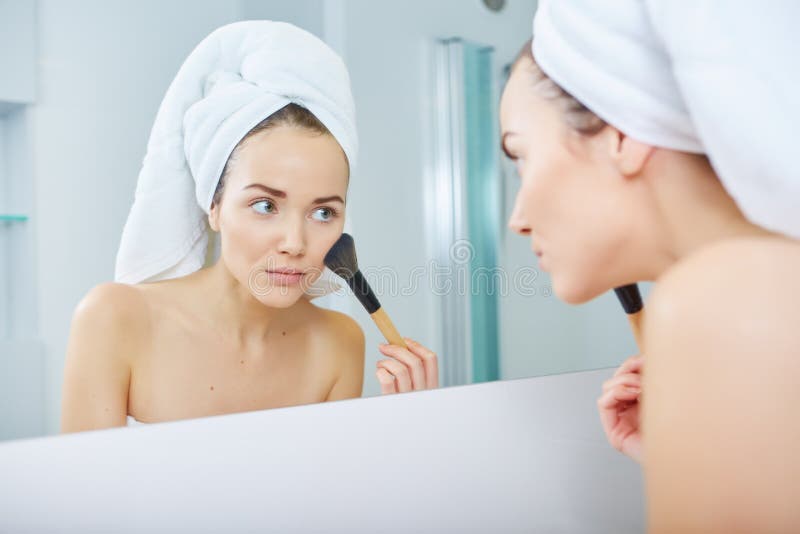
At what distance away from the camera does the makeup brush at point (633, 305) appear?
139 centimetres

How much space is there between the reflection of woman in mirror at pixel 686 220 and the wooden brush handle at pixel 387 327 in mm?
373

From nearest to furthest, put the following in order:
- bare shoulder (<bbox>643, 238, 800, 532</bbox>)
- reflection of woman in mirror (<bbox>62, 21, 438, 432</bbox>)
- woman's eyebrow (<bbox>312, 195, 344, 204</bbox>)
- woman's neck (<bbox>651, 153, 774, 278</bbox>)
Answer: bare shoulder (<bbox>643, 238, 800, 532</bbox>), woman's neck (<bbox>651, 153, 774, 278</bbox>), reflection of woman in mirror (<bbox>62, 21, 438, 432</bbox>), woman's eyebrow (<bbox>312, 195, 344, 204</bbox>)

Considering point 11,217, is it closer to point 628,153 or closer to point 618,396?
point 628,153

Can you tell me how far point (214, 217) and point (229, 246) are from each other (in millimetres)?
43

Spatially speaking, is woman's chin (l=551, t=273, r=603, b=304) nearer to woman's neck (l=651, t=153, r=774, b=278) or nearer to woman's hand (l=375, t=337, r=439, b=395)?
woman's neck (l=651, t=153, r=774, b=278)

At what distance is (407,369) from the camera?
123cm

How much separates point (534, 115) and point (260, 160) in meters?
0.38

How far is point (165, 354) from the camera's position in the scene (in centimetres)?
101

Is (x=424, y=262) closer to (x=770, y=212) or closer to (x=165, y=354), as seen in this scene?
(x=165, y=354)

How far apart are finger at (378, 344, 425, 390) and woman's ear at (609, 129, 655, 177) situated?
530mm

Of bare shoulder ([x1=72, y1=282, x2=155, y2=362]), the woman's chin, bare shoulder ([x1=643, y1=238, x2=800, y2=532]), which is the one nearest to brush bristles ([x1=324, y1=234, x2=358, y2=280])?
bare shoulder ([x1=72, y1=282, x2=155, y2=362])

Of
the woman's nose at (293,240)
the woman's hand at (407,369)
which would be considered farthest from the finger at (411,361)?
the woman's nose at (293,240)

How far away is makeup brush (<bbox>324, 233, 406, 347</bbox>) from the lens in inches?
44.6

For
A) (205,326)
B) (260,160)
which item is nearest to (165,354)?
(205,326)
